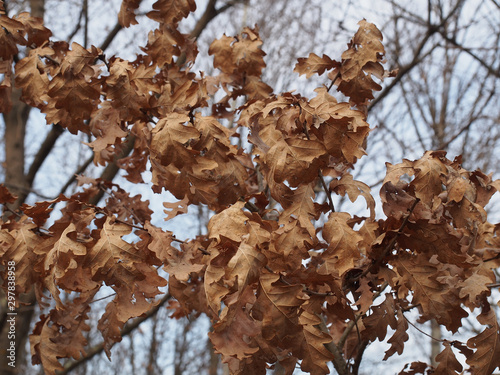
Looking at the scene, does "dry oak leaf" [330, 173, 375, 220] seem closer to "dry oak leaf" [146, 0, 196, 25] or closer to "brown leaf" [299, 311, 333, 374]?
"brown leaf" [299, 311, 333, 374]

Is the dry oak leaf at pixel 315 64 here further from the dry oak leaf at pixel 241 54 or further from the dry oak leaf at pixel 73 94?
the dry oak leaf at pixel 73 94

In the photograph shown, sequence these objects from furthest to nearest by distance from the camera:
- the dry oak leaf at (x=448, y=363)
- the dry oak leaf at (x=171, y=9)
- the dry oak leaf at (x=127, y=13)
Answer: the dry oak leaf at (x=127, y=13), the dry oak leaf at (x=171, y=9), the dry oak leaf at (x=448, y=363)

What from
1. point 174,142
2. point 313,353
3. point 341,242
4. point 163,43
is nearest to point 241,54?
point 163,43

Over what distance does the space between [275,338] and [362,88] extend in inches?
44.9

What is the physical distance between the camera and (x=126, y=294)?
1522 millimetres

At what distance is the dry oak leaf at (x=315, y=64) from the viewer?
6.95ft

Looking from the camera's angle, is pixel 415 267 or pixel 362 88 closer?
pixel 415 267

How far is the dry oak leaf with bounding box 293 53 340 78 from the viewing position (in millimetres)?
2117

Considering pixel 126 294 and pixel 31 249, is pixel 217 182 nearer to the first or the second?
pixel 126 294

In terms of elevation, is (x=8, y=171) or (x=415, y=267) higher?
(x=8, y=171)

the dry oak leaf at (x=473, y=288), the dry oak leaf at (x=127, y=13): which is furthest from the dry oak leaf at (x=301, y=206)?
the dry oak leaf at (x=127, y=13)

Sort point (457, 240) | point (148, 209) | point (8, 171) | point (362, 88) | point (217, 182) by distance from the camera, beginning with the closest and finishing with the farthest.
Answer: point (457, 240), point (217, 182), point (362, 88), point (148, 209), point (8, 171)

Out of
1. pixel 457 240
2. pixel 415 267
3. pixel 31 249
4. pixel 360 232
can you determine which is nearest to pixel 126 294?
pixel 31 249

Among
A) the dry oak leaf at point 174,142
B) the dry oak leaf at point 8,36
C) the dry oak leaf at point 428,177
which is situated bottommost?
the dry oak leaf at point 428,177
